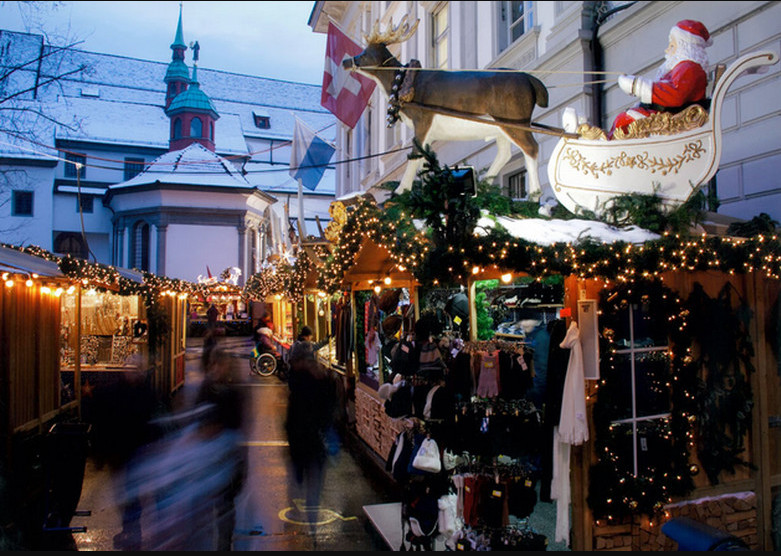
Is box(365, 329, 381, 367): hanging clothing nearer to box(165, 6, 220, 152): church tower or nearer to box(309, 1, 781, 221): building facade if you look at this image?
box(309, 1, 781, 221): building facade

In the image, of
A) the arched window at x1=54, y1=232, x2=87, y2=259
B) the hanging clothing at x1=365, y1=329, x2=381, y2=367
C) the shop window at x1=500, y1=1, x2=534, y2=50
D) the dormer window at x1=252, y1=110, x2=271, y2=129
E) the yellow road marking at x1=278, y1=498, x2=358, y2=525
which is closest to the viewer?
the yellow road marking at x1=278, y1=498, x2=358, y2=525

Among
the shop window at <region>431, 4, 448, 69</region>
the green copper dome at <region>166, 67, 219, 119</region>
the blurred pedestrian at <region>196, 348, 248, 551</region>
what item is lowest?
the blurred pedestrian at <region>196, 348, 248, 551</region>

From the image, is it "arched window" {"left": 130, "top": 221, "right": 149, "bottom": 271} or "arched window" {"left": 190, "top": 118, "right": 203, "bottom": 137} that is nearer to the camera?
"arched window" {"left": 130, "top": 221, "right": 149, "bottom": 271}

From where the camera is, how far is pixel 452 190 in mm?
4898

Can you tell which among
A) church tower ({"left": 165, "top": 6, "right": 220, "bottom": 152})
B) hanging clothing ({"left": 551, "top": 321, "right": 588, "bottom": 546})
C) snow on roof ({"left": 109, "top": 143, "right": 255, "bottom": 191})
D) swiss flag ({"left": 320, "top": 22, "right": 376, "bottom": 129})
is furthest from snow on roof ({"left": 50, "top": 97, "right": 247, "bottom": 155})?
hanging clothing ({"left": 551, "top": 321, "right": 588, "bottom": 546})

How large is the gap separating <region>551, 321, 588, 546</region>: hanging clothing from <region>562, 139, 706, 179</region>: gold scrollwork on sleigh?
6.16 feet

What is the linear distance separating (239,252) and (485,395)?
3440 centimetres

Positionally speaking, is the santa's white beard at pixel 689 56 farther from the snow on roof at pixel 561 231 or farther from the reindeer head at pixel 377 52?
the reindeer head at pixel 377 52

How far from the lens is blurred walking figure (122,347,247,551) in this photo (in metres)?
5.78

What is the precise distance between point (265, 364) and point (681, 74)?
15.8 meters

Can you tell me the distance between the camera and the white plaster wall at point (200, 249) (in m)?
35.9

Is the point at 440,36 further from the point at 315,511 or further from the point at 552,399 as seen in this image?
the point at 315,511

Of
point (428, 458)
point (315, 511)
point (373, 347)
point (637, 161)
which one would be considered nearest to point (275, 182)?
point (373, 347)

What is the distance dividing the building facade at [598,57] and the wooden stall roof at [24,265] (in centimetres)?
482
